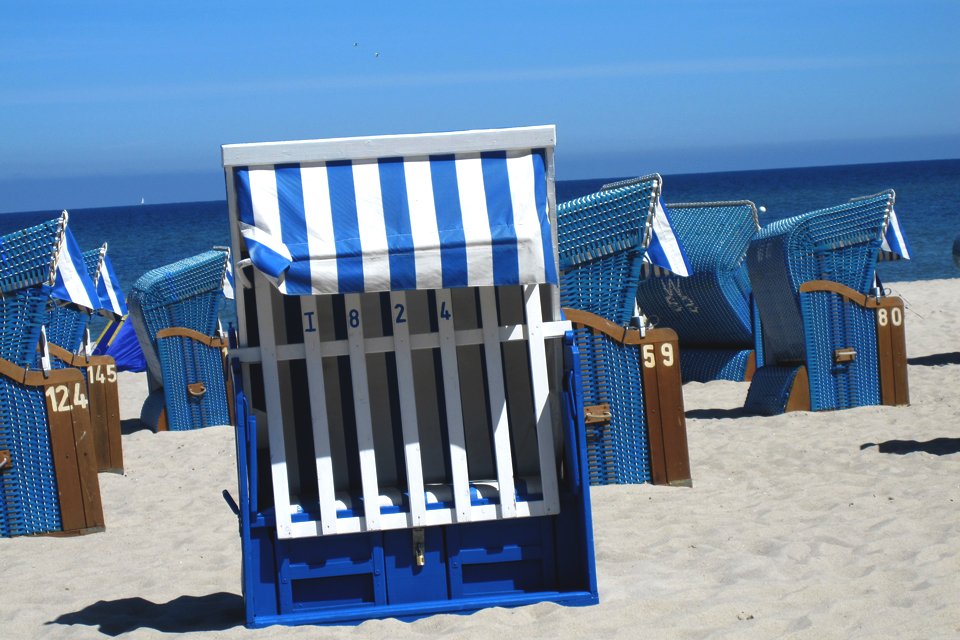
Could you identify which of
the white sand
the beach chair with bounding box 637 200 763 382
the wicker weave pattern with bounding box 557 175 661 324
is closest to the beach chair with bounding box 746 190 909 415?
the white sand

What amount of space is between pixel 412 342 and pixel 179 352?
258 inches

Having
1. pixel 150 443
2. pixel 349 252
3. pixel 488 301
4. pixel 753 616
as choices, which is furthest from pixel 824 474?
pixel 150 443

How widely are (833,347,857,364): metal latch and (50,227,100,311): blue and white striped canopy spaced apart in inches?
225

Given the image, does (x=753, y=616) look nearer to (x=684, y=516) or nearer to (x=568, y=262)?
(x=684, y=516)

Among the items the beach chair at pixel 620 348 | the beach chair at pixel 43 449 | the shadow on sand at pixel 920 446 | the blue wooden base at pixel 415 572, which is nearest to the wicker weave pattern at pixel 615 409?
the beach chair at pixel 620 348

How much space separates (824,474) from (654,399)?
3.56 ft

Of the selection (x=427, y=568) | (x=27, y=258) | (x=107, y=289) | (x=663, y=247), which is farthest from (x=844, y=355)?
(x=107, y=289)

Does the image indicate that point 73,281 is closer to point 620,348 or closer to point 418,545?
point 620,348

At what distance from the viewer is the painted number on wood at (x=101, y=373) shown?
918cm

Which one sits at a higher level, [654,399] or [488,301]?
[488,301]

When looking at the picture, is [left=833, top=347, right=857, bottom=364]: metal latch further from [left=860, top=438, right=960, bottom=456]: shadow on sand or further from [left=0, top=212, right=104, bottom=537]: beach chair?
[left=0, top=212, right=104, bottom=537]: beach chair

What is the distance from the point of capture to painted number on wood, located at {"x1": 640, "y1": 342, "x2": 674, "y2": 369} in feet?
22.4

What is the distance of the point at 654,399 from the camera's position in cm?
684

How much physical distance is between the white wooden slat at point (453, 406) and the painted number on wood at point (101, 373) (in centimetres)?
550
